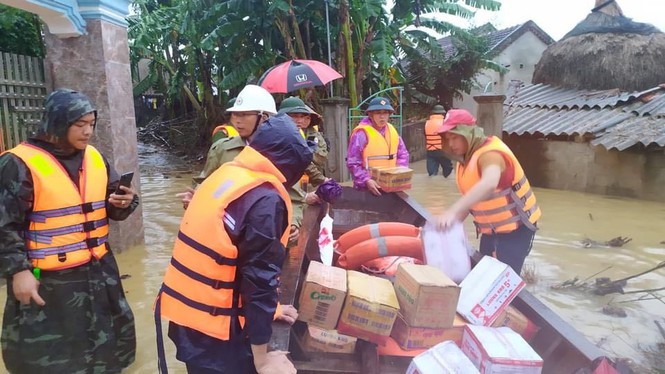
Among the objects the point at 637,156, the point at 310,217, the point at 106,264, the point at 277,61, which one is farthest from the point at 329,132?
the point at 106,264

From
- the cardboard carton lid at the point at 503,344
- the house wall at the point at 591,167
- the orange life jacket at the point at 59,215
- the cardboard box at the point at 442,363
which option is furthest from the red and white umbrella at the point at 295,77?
the cardboard box at the point at 442,363

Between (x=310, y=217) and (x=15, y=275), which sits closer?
(x=15, y=275)

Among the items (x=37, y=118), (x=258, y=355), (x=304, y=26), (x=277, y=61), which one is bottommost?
(x=258, y=355)

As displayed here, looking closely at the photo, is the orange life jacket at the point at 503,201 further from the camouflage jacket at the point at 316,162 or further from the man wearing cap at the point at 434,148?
the man wearing cap at the point at 434,148

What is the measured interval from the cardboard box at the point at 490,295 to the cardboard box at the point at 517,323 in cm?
5

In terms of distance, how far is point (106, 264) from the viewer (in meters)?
2.61

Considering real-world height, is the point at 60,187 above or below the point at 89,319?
above

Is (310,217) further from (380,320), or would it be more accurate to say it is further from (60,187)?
(60,187)

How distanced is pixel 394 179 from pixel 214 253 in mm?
3514

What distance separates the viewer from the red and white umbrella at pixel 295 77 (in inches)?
286

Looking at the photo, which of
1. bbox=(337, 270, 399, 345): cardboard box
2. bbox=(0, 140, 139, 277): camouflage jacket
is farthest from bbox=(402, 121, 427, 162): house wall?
bbox=(0, 140, 139, 277): camouflage jacket

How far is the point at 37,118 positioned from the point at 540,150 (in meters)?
9.48

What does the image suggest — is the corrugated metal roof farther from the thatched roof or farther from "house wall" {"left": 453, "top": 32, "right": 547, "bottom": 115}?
"house wall" {"left": 453, "top": 32, "right": 547, "bottom": 115}

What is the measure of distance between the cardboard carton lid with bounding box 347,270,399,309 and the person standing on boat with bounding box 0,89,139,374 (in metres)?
→ 1.32
